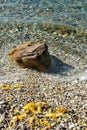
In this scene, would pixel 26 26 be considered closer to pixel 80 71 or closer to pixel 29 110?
pixel 80 71

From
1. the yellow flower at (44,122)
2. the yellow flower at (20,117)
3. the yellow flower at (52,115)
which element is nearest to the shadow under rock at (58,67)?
the yellow flower at (52,115)

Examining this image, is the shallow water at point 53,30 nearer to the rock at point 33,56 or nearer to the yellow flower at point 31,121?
the rock at point 33,56

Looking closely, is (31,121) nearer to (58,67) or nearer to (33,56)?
(33,56)

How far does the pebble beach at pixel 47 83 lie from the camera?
374 inches

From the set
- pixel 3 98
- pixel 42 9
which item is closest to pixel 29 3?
pixel 42 9

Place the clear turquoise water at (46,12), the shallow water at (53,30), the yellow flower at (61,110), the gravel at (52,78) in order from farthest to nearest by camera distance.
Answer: the clear turquoise water at (46,12)
the shallow water at (53,30)
the yellow flower at (61,110)
the gravel at (52,78)

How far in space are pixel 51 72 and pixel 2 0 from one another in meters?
12.0

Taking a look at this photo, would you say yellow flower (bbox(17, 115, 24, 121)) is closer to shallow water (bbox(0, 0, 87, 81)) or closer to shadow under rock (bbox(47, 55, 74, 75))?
shallow water (bbox(0, 0, 87, 81))

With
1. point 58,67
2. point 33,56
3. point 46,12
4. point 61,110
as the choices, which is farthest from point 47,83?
point 46,12

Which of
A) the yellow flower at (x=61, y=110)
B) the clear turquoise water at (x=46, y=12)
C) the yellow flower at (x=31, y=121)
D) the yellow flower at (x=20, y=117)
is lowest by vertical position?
the clear turquoise water at (x=46, y=12)

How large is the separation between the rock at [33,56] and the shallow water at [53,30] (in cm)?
35

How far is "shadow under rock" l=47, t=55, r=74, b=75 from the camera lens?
46.3 ft

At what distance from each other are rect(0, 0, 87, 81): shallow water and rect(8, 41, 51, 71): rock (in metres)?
0.35

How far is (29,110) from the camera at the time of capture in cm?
988
